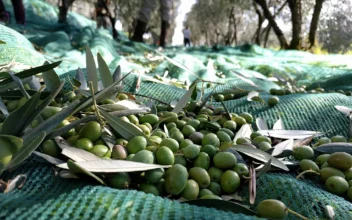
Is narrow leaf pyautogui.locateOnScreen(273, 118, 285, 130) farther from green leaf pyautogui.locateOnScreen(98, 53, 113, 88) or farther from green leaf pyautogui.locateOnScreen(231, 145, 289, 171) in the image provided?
green leaf pyautogui.locateOnScreen(98, 53, 113, 88)

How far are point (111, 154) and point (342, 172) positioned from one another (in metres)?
0.72

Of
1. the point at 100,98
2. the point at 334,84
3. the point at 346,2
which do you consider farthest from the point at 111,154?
the point at 346,2

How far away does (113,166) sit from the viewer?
3.03 ft

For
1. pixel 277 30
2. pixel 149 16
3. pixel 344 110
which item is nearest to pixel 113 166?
pixel 344 110

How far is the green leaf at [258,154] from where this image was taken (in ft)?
3.79

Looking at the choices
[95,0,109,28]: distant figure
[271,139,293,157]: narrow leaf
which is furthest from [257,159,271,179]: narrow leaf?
[95,0,109,28]: distant figure

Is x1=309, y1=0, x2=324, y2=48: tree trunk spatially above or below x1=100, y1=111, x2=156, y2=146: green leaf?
above

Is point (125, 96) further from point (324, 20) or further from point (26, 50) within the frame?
point (324, 20)

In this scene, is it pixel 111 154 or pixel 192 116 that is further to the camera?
pixel 192 116

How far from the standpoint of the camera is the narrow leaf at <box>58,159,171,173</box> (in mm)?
896

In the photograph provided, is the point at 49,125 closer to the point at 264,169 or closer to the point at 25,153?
the point at 25,153

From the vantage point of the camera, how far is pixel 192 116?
5.46ft

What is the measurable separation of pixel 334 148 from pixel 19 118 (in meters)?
1.05

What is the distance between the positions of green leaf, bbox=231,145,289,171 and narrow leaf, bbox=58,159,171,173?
314mm
